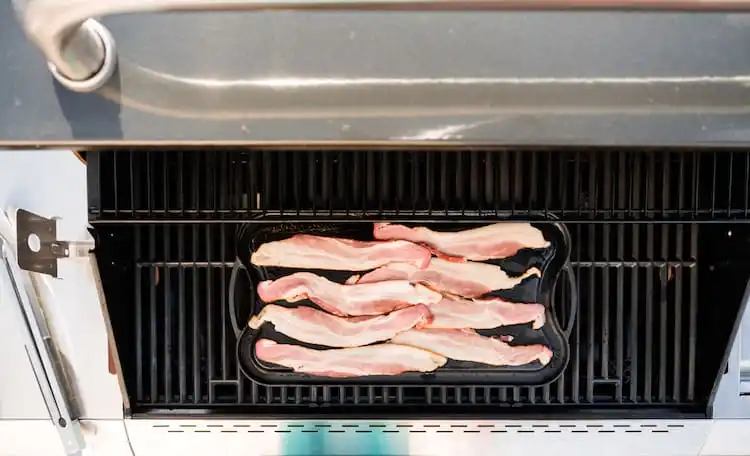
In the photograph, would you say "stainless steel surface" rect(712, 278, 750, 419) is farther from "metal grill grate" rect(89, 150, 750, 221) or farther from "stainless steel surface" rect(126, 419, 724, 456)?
"metal grill grate" rect(89, 150, 750, 221)

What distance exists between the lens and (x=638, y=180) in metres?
0.77

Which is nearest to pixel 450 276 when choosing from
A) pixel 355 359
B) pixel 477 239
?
pixel 477 239

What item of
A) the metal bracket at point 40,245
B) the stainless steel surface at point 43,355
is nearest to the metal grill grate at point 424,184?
the metal bracket at point 40,245

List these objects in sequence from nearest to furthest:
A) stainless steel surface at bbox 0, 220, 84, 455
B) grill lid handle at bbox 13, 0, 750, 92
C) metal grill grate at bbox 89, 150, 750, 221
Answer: grill lid handle at bbox 13, 0, 750, 92 < metal grill grate at bbox 89, 150, 750, 221 < stainless steel surface at bbox 0, 220, 84, 455

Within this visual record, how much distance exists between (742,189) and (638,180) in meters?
0.11

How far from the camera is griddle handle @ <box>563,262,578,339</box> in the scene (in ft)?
2.70

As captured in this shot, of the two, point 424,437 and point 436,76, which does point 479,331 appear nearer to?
point 424,437

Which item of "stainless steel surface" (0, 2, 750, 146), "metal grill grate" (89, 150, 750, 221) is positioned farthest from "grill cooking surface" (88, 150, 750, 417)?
"stainless steel surface" (0, 2, 750, 146)

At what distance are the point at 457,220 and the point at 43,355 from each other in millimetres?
602

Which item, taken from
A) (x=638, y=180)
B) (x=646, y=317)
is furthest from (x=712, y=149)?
(x=646, y=317)

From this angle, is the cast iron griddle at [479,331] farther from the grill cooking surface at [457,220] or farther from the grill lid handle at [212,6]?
the grill lid handle at [212,6]

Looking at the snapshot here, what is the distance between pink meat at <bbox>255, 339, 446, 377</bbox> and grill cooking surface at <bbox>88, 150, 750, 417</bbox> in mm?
43

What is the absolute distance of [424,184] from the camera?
78 cm

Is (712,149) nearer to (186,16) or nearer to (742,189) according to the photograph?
(742,189)
